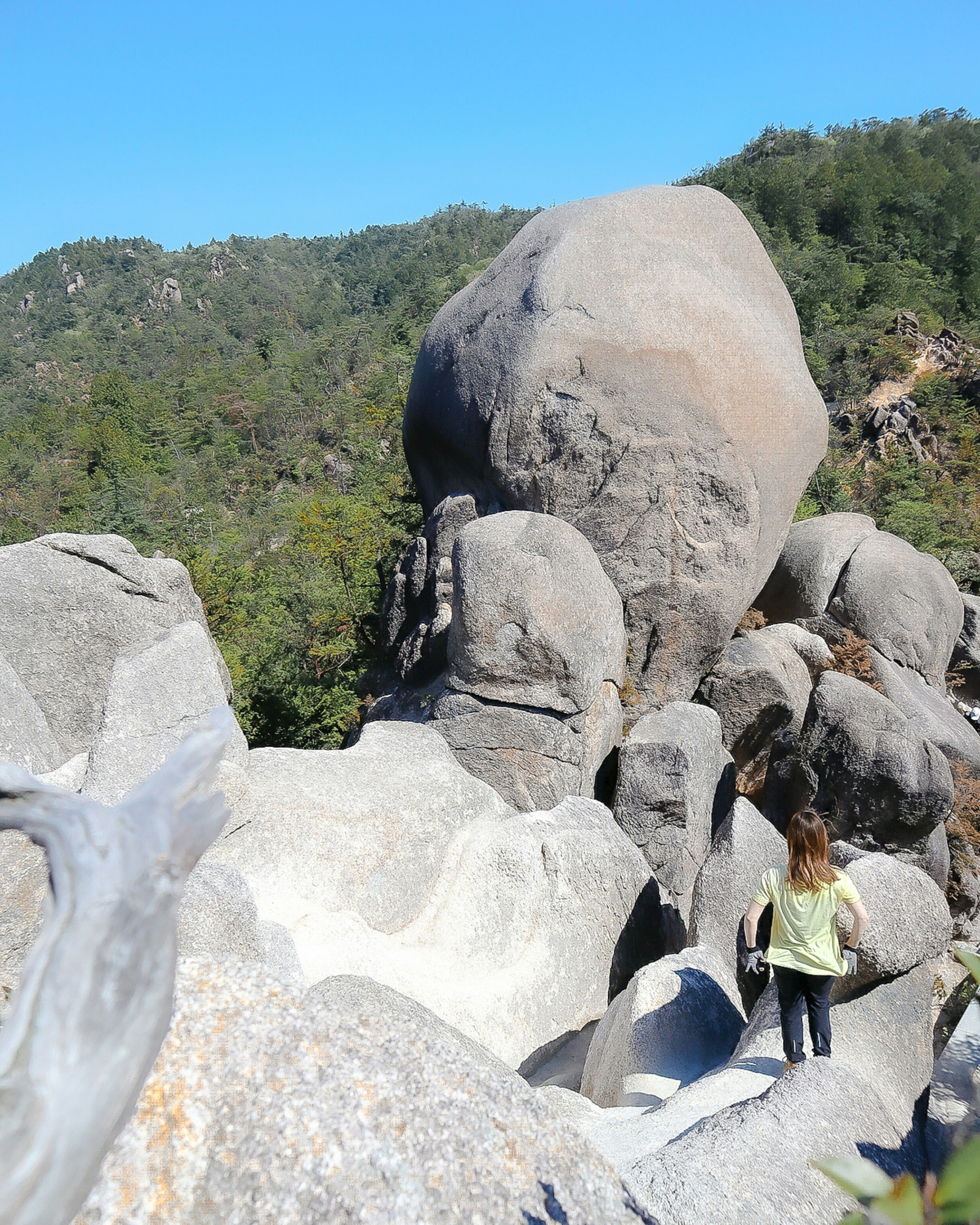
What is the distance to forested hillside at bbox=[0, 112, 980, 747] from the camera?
10352mm

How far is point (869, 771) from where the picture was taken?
6.97 meters

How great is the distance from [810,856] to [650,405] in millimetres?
4549

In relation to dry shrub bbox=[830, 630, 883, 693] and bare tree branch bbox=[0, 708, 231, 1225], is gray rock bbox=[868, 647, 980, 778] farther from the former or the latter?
bare tree branch bbox=[0, 708, 231, 1225]

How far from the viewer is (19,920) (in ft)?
10.5

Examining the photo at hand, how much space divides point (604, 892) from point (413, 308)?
125 feet

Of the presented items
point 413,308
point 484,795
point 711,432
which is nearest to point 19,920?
point 484,795

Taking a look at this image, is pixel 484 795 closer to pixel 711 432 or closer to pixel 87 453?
pixel 711 432

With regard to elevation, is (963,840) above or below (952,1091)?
below

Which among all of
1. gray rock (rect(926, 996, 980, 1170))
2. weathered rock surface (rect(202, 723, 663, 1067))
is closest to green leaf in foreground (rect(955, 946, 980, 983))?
gray rock (rect(926, 996, 980, 1170))

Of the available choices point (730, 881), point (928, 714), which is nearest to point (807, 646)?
point (928, 714)

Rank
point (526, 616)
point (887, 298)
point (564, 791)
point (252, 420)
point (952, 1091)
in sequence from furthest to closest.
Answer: point (252, 420) → point (887, 298) → point (564, 791) → point (526, 616) → point (952, 1091)

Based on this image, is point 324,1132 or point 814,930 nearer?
point 324,1132

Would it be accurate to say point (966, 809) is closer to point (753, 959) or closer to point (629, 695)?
point (629, 695)

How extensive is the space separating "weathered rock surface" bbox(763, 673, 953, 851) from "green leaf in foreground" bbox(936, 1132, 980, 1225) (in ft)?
22.6
